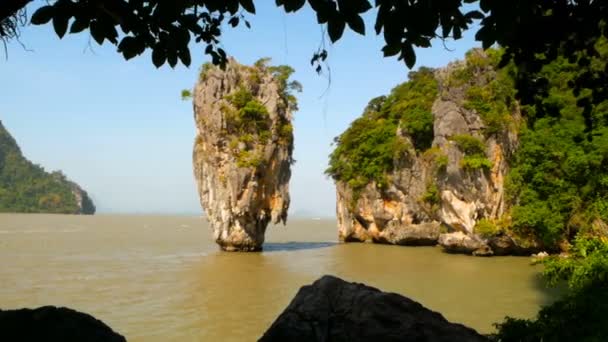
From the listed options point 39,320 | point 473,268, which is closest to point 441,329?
point 39,320

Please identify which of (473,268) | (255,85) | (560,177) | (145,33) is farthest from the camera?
(255,85)

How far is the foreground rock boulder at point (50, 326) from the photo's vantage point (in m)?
3.30

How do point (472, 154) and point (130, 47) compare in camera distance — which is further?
point (472, 154)

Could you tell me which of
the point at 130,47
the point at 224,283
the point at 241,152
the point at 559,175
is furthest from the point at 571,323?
the point at 241,152

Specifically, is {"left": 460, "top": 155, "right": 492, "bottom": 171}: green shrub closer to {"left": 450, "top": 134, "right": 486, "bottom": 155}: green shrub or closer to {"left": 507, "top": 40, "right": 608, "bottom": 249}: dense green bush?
{"left": 450, "top": 134, "right": 486, "bottom": 155}: green shrub

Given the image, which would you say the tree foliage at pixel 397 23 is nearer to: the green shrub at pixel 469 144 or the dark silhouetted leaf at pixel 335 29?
the dark silhouetted leaf at pixel 335 29

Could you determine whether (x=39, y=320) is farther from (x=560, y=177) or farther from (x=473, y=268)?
(x=560, y=177)

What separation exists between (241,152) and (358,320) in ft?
68.6

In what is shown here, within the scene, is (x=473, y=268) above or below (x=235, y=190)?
below

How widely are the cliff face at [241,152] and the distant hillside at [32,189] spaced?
276 feet

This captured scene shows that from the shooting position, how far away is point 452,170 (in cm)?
2352

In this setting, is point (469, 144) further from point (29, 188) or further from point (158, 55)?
point (29, 188)

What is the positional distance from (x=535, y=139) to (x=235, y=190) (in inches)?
512

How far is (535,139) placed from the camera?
20547 mm
